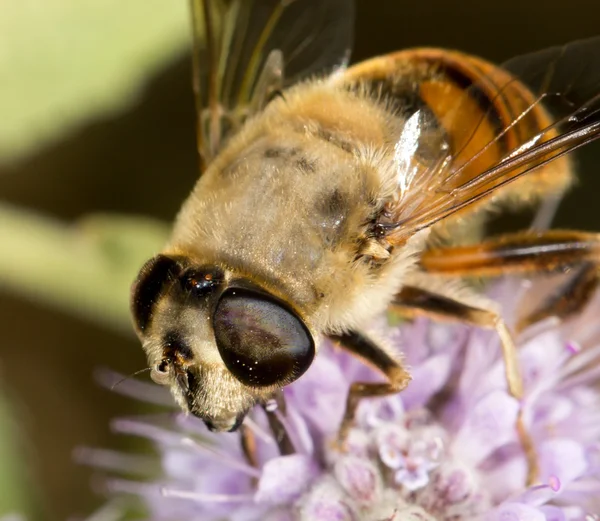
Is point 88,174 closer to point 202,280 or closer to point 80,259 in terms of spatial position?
point 80,259

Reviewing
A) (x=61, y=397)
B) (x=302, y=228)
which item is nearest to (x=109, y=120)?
(x=61, y=397)

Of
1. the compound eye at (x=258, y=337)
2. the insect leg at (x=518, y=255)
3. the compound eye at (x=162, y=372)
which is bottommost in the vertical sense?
the compound eye at (x=162, y=372)

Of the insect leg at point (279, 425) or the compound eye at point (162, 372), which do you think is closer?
the compound eye at point (162, 372)

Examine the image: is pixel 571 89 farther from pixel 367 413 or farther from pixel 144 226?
pixel 144 226

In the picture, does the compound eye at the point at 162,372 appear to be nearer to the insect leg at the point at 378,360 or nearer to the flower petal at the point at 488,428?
the insect leg at the point at 378,360

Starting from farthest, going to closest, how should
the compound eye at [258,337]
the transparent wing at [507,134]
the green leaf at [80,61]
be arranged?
the green leaf at [80,61] < the transparent wing at [507,134] < the compound eye at [258,337]

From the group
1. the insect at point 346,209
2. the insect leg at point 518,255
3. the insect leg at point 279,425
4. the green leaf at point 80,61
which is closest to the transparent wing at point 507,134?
→ the insect at point 346,209

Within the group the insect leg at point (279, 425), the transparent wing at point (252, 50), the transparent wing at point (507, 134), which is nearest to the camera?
the transparent wing at point (507, 134)
